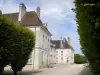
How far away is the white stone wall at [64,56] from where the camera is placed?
203 ft

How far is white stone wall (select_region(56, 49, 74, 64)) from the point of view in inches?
2435

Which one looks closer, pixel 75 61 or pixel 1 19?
pixel 1 19

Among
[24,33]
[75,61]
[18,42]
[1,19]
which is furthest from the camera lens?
[75,61]

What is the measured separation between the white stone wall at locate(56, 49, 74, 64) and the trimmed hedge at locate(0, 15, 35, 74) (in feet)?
140

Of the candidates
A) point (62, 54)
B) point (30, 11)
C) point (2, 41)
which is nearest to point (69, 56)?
point (62, 54)

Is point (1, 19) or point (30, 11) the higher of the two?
point (30, 11)

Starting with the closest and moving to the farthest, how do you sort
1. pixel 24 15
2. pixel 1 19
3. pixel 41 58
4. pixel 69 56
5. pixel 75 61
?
pixel 1 19, pixel 41 58, pixel 24 15, pixel 69 56, pixel 75 61

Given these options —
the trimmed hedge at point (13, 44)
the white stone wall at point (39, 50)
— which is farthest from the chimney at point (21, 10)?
the trimmed hedge at point (13, 44)

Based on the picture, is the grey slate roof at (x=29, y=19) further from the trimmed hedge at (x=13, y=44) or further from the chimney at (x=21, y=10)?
the trimmed hedge at (x=13, y=44)

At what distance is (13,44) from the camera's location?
16625mm

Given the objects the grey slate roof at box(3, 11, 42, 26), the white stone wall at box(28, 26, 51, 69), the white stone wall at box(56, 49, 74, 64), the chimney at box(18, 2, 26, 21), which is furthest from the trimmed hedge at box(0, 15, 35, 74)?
the white stone wall at box(56, 49, 74, 64)

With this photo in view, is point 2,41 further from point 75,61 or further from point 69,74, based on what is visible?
point 75,61

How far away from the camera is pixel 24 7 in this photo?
33.8m

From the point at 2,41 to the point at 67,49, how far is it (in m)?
48.1
